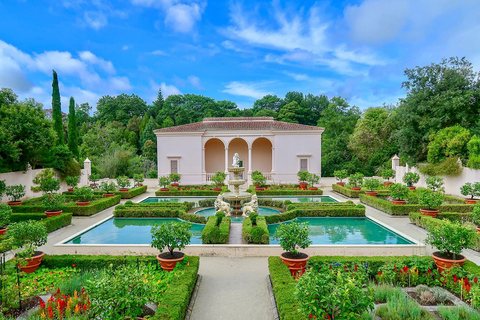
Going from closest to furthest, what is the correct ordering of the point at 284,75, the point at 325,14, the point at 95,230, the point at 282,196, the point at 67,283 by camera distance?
the point at 67,283, the point at 95,230, the point at 325,14, the point at 282,196, the point at 284,75

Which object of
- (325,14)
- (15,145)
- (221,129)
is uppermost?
(325,14)

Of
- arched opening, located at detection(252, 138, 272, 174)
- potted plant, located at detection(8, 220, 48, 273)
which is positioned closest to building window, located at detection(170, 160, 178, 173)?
arched opening, located at detection(252, 138, 272, 174)

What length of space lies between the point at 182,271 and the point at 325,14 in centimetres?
1525

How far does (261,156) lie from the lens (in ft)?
105

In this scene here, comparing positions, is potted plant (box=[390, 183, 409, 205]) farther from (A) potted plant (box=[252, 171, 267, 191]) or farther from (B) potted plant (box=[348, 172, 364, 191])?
(A) potted plant (box=[252, 171, 267, 191])

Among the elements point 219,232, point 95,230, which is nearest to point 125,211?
point 95,230

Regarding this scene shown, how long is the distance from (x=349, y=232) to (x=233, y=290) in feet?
23.3

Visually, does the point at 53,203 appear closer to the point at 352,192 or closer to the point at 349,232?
the point at 349,232

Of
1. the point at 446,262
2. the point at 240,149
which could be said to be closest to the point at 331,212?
the point at 446,262

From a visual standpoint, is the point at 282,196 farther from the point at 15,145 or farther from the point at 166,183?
the point at 15,145

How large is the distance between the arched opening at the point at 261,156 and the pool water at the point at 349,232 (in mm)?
17786

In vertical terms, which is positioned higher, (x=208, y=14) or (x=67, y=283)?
(x=208, y=14)

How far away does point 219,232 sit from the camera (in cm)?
983

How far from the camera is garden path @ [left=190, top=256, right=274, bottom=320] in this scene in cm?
576
